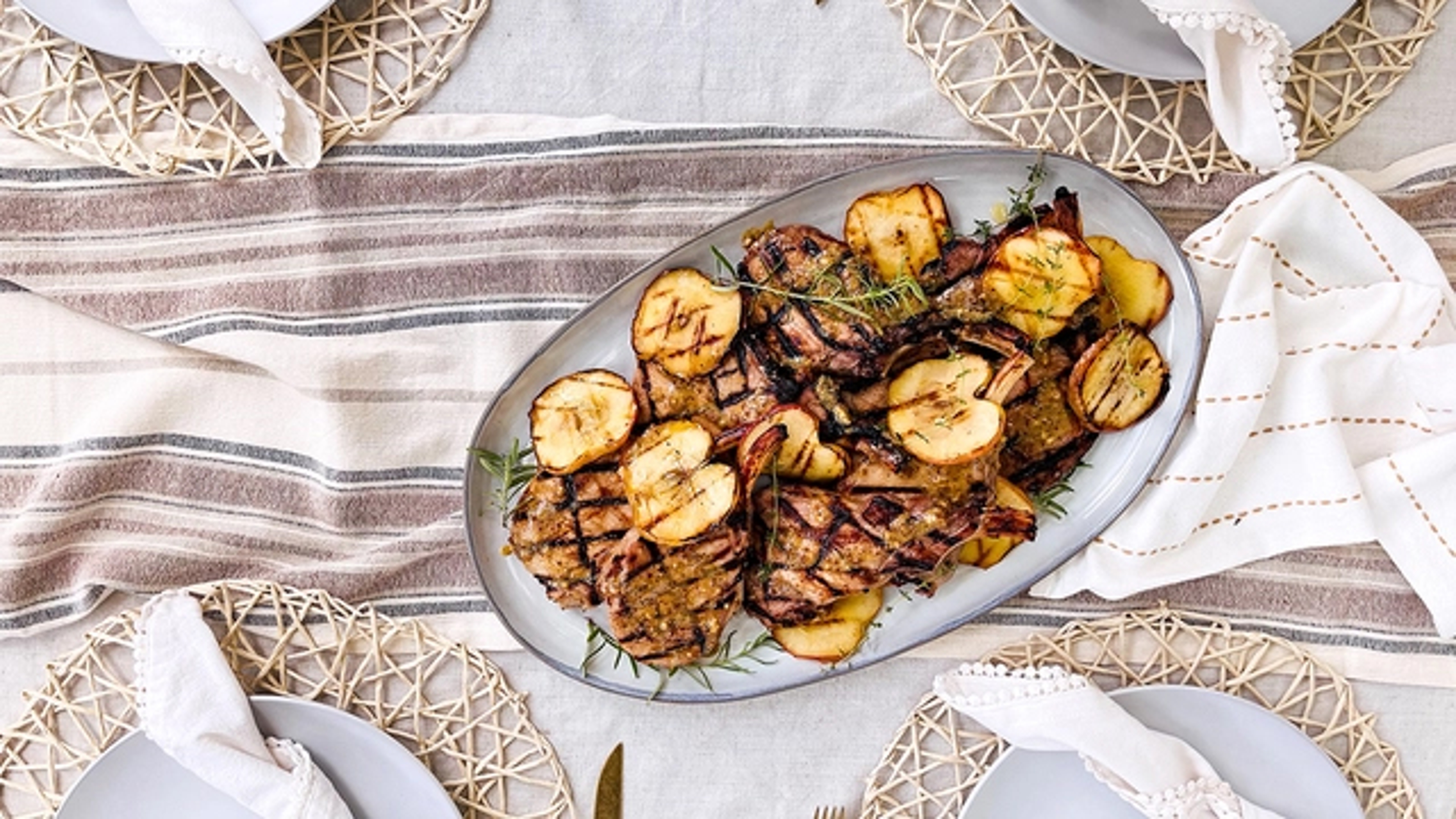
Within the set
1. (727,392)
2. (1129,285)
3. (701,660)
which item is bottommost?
(701,660)

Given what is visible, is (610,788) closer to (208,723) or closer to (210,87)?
(208,723)

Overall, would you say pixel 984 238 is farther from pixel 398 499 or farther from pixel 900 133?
pixel 398 499

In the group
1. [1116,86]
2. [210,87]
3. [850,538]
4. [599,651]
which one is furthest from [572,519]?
[1116,86]

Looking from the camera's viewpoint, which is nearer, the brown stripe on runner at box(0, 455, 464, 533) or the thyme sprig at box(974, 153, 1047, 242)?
the thyme sprig at box(974, 153, 1047, 242)

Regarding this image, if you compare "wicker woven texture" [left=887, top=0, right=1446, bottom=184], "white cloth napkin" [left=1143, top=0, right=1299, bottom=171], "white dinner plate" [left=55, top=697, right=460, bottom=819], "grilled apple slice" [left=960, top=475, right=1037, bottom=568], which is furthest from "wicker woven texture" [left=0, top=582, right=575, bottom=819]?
"white cloth napkin" [left=1143, top=0, right=1299, bottom=171]

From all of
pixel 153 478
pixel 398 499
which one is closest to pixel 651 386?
pixel 398 499

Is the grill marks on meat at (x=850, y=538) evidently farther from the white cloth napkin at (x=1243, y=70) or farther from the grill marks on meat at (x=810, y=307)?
the white cloth napkin at (x=1243, y=70)

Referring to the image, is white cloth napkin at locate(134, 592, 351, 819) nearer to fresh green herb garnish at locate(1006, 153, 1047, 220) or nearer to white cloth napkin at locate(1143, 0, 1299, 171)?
fresh green herb garnish at locate(1006, 153, 1047, 220)
